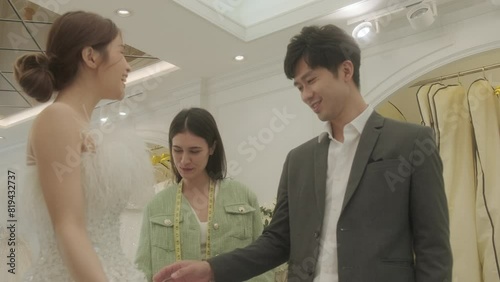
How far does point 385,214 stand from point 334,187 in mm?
182

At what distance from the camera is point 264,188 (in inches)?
163

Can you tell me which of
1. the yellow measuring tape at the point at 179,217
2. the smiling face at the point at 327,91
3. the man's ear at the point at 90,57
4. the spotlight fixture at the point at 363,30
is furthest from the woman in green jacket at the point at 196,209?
the spotlight fixture at the point at 363,30

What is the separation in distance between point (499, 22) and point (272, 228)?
2360mm

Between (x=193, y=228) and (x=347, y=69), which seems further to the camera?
(x=193, y=228)

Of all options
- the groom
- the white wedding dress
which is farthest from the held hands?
the white wedding dress

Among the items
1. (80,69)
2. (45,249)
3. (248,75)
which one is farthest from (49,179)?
(248,75)

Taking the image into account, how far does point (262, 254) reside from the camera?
1665 millimetres

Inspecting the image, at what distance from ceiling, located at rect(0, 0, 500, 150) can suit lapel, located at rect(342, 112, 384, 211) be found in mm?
2081

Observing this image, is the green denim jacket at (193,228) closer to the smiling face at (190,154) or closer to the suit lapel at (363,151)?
the smiling face at (190,154)

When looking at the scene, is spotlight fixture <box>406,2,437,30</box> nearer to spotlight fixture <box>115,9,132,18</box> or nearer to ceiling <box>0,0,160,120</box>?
spotlight fixture <box>115,9,132,18</box>

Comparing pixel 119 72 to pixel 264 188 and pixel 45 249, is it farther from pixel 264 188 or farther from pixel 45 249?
pixel 264 188

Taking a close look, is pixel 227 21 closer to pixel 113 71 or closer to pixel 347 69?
pixel 347 69

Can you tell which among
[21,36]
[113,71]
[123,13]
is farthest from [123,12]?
[113,71]

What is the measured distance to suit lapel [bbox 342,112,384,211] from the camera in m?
1.45
